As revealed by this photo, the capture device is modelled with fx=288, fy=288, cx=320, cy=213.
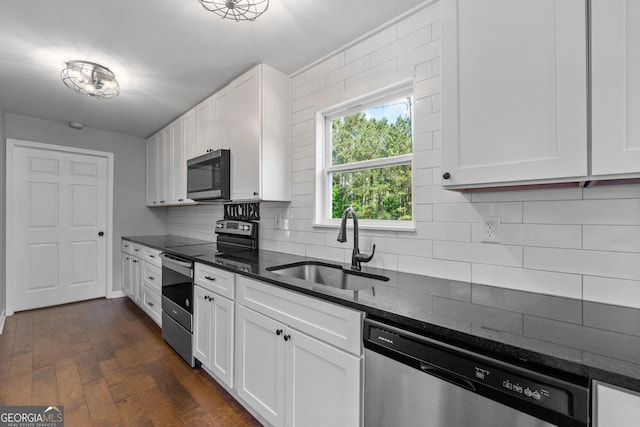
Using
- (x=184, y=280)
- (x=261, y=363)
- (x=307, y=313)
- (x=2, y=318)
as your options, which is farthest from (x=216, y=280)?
(x=2, y=318)

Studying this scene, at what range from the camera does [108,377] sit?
7.00ft

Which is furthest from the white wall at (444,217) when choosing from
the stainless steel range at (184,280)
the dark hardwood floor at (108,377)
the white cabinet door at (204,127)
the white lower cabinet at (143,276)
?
the white lower cabinet at (143,276)

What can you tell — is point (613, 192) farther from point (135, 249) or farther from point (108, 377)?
point (135, 249)

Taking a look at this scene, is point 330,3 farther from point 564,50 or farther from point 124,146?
point 124,146

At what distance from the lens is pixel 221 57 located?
2148 mm

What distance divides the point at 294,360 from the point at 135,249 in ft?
9.93

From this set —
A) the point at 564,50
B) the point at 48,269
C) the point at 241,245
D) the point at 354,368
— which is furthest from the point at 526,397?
the point at 48,269

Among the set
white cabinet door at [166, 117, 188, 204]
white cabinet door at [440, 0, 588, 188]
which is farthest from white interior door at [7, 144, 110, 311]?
white cabinet door at [440, 0, 588, 188]

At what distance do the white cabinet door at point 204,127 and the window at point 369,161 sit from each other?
1.21 meters

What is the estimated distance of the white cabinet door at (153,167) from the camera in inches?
154

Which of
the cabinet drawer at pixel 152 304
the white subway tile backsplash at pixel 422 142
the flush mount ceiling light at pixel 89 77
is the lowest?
the cabinet drawer at pixel 152 304

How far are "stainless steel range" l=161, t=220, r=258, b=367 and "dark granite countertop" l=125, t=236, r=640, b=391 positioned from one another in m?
1.20

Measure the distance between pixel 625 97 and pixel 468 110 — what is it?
0.43m

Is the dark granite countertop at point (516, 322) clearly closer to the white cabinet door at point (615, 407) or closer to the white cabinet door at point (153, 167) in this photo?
the white cabinet door at point (615, 407)
